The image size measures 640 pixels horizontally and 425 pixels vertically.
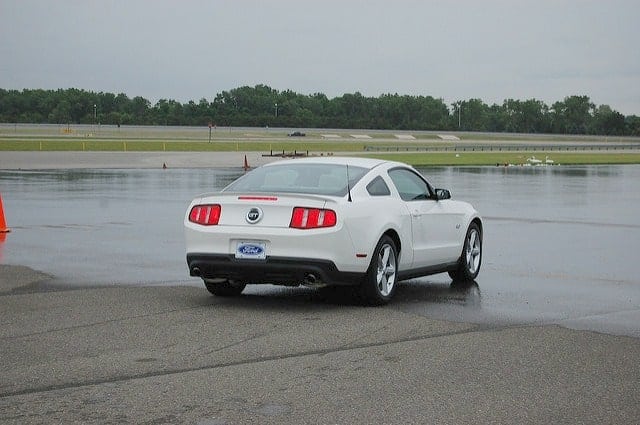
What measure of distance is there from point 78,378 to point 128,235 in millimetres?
10266

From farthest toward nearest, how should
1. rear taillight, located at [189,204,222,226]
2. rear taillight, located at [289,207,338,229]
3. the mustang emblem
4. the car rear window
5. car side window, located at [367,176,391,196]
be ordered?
1. car side window, located at [367,176,391,196]
2. the car rear window
3. rear taillight, located at [189,204,222,226]
4. the mustang emblem
5. rear taillight, located at [289,207,338,229]

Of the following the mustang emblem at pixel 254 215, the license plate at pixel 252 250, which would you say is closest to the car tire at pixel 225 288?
the license plate at pixel 252 250

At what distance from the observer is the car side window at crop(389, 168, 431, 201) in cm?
1177

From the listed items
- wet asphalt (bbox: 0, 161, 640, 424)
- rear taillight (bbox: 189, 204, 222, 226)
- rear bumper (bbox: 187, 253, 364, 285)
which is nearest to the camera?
wet asphalt (bbox: 0, 161, 640, 424)

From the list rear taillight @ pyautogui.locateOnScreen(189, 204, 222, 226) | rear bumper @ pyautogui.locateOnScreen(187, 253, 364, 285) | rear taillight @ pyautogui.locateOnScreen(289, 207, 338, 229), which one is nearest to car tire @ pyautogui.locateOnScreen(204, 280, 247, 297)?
rear bumper @ pyautogui.locateOnScreen(187, 253, 364, 285)

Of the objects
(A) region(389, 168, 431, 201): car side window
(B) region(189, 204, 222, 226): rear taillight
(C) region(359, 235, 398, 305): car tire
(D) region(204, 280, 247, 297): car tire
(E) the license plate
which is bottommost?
(D) region(204, 280, 247, 297): car tire

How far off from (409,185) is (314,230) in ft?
6.82

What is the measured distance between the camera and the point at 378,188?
11.2 m

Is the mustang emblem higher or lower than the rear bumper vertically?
higher

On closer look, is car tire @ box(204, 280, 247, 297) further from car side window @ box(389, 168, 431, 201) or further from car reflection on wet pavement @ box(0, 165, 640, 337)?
car side window @ box(389, 168, 431, 201)

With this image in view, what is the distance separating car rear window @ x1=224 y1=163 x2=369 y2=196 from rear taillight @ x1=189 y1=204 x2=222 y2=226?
0.38m

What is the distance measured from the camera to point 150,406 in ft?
20.9

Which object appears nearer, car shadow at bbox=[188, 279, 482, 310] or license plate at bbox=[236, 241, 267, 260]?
license plate at bbox=[236, 241, 267, 260]

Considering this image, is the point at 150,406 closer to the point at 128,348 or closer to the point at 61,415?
the point at 61,415
